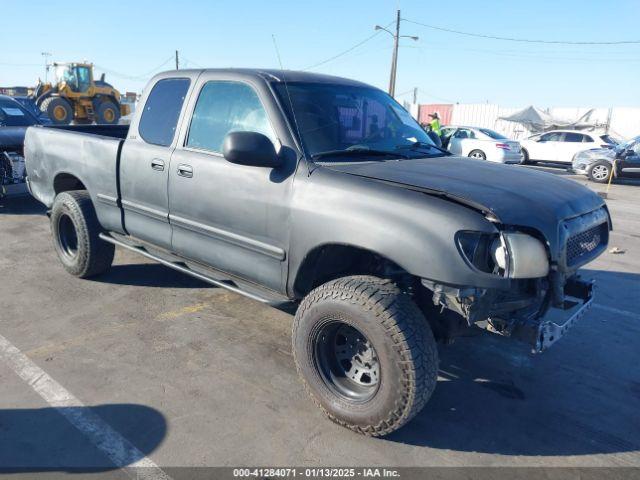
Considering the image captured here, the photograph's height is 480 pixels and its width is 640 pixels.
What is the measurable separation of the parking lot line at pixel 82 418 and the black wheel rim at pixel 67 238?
5.67ft

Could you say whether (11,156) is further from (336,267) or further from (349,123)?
(336,267)

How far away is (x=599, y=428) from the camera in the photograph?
2955 millimetres

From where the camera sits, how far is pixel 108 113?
76.5 ft

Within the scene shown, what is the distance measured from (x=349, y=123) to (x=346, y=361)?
5.43ft

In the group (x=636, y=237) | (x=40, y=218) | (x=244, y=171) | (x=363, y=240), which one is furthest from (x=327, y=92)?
(x=636, y=237)

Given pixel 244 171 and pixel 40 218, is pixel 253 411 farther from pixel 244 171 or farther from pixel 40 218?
pixel 40 218

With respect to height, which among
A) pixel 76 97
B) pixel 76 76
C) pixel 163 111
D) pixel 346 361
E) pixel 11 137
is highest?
pixel 76 76

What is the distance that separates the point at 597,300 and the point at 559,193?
2630mm

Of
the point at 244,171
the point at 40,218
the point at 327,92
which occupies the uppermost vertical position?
the point at 327,92

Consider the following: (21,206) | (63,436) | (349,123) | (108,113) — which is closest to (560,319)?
(349,123)

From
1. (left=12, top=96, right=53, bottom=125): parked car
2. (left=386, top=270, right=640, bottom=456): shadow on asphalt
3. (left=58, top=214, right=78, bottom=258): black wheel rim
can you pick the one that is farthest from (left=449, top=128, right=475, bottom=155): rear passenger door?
(left=58, top=214, right=78, bottom=258): black wheel rim

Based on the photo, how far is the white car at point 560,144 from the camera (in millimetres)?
18344

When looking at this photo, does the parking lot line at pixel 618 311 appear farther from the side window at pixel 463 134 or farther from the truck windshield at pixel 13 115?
the side window at pixel 463 134

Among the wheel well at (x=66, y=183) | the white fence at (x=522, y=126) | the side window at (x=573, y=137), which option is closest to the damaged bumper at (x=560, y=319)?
the wheel well at (x=66, y=183)
